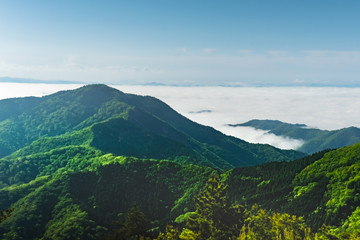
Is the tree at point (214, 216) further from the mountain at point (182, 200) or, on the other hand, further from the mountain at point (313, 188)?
the mountain at point (182, 200)

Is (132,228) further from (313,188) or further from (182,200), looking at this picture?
(313,188)

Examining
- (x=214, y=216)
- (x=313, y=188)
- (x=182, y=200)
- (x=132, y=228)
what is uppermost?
(x=132, y=228)

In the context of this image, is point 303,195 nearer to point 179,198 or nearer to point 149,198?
point 179,198

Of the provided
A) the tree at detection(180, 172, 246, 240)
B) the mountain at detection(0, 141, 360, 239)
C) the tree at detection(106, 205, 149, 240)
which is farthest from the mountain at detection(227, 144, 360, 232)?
the tree at detection(106, 205, 149, 240)

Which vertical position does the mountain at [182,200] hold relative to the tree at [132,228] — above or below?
below

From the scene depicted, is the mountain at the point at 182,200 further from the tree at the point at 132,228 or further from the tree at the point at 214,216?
the tree at the point at 132,228

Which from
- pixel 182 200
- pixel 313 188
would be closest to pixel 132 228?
pixel 182 200

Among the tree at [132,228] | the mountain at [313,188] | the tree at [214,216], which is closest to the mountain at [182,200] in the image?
the mountain at [313,188]

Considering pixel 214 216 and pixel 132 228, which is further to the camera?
pixel 214 216

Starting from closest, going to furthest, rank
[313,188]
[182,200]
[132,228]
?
[132,228], [313,188], [182,200]

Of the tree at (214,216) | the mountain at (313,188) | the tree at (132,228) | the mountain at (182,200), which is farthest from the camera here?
the mountain at (182,200)

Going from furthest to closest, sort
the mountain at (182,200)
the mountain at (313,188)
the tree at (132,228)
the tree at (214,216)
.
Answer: the mountain at (182,200), the mountain at (313,188), the tree at (214,216), the tree at (132,228)

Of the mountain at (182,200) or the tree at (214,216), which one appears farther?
the mountain at (182,200)
